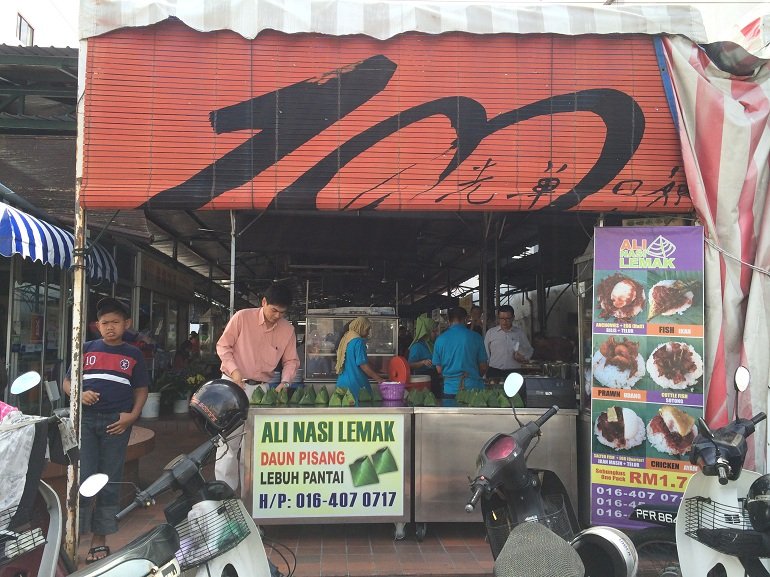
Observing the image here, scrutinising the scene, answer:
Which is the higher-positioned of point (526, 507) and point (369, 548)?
point (526, 507)

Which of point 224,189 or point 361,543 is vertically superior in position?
point 224,189

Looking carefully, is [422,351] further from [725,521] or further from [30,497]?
[30,497]

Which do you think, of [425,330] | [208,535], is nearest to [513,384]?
[208,535]

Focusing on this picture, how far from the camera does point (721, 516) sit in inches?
132

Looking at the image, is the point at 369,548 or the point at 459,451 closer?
the point at 369,548

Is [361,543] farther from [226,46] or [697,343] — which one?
[226,46]

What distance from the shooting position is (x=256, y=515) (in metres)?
4.84

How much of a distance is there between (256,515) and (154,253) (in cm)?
791

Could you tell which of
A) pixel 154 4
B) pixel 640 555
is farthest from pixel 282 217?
pixel 640 555

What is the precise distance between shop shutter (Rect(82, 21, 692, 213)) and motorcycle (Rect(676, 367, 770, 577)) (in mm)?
2083

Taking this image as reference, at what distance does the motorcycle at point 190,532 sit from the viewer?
235 centimetres

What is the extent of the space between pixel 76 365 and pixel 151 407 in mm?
5808

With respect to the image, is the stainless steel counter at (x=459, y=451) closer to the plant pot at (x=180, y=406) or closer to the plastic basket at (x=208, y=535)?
the plastic basket at (x=208, y=535)

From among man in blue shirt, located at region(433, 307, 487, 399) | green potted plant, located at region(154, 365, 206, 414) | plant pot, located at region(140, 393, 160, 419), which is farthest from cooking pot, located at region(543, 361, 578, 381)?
plant pot, located at region(140, 393, 160, 419)
